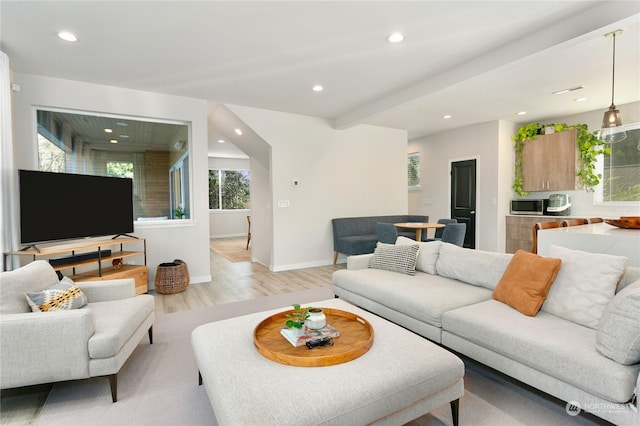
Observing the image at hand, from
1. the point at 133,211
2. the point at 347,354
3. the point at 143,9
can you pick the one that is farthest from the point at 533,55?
the point at 133,211

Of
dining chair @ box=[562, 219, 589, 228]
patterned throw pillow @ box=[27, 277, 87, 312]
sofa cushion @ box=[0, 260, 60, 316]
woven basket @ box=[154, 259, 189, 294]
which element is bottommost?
woven basket @ box=[154, 259, 189, 294]

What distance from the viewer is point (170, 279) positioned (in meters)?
4.32

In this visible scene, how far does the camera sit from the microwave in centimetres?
623

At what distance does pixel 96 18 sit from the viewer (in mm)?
2689

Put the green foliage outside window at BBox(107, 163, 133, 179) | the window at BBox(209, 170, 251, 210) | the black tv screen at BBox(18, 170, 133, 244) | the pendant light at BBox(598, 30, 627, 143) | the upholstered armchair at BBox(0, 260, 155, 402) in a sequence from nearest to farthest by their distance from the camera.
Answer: the upholstered armchair at BBox(0, 260, 155, 402) < the pendant light at BBox(598, 30, 627, 143) < the black tv screen at BBox(18, 170, 133, 244) < the green foliage outside window at BBox(107, 163, 133, 179) < the window at BBox(209, 170, 251, 210)

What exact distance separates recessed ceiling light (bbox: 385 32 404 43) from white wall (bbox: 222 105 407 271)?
9.49 feet

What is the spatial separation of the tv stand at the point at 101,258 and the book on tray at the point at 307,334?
9.03 feet

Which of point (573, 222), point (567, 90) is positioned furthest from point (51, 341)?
point (567, 90)

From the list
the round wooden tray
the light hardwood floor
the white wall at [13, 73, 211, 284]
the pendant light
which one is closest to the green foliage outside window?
the white wall at [13, 73, 211, 284]

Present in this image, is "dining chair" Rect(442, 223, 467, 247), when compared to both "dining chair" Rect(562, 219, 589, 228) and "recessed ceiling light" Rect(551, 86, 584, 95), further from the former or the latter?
"recessed ceiling light" Rect(551, 86, 584, 95)

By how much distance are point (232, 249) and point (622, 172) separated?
8194 mm

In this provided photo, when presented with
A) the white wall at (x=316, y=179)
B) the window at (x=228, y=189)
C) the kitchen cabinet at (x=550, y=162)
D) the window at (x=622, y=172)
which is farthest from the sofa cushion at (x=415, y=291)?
the window at (x=228, y=189)

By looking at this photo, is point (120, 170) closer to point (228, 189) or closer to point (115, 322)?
point (115, 322)

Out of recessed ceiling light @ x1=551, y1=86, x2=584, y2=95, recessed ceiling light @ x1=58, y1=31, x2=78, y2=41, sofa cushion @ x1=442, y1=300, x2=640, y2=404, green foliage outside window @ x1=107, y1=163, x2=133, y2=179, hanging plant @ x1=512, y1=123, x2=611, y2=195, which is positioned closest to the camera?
sofa cushion @ x1=442, y1=300, x2=640, y2=404
